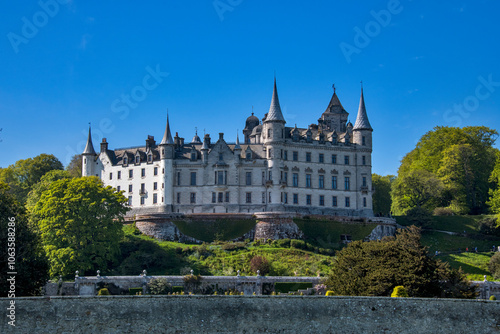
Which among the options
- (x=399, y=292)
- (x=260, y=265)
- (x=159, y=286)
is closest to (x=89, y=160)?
(x=260, y=265)

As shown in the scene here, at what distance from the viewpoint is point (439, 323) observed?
117 feet

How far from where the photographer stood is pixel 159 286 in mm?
54406

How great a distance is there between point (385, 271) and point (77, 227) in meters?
27.7

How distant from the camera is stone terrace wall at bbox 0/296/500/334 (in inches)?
1316

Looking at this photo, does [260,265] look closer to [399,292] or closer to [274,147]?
[399,292]

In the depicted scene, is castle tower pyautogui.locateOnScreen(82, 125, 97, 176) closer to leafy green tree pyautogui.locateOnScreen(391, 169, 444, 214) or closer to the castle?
the castle

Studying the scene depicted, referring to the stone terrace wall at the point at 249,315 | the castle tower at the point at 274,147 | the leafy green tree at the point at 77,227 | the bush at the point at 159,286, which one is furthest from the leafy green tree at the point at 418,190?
the stone terrace wall at the point at 249,315

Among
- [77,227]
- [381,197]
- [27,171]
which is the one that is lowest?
[77,227]

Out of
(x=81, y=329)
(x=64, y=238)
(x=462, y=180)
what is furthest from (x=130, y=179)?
(x=81, y=329)

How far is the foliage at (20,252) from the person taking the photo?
42.2 metres

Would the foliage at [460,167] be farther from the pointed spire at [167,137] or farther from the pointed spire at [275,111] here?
the pointed spire at [167,137]

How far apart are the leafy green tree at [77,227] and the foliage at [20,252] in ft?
38.2
